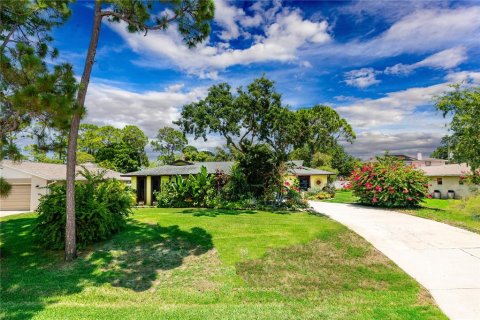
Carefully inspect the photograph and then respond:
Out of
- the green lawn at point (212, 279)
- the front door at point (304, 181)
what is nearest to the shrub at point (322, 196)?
the front door at point (304, 181)

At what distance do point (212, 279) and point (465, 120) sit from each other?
14658mm

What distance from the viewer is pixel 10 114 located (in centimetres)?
622

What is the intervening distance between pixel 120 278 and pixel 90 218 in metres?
2.53

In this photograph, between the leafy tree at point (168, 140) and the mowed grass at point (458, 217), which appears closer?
the mowed grass at point (458, 217)

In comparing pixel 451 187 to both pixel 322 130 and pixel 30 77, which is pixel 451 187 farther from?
pixel 30 77

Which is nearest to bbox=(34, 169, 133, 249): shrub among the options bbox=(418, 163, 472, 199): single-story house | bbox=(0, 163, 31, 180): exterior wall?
bbox=(0, 163, 31, 180): exterior wall

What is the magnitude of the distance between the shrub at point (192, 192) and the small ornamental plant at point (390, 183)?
8163mm

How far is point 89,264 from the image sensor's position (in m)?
6.26

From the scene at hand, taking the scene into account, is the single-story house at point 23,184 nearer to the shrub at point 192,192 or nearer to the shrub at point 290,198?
Answer: the shrub at point 192,192

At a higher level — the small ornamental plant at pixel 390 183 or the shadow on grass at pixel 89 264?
the small ornamental plant at pixel 390 183

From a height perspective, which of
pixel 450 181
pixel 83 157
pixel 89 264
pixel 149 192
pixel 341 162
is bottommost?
pixel 89 264

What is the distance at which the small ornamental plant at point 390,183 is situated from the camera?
45.8 feet

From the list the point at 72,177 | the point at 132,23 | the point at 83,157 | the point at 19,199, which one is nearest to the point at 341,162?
the point at 83,157

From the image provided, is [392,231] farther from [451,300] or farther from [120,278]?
[120,278]
